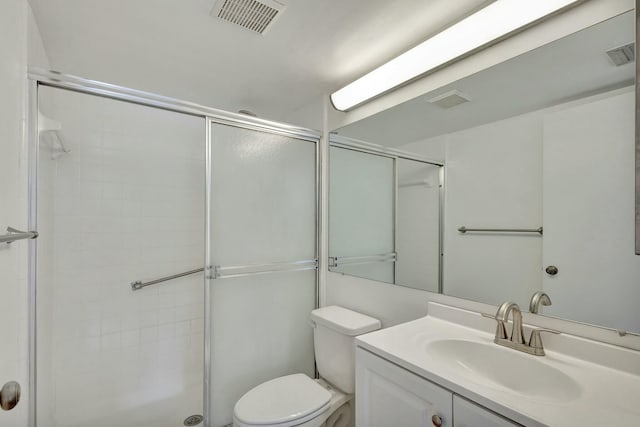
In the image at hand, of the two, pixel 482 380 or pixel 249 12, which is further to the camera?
pixel 249 12

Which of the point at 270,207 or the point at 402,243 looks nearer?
the point at 402,243

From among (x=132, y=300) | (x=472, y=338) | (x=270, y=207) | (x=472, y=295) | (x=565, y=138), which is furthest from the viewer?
(x=132, y=300)

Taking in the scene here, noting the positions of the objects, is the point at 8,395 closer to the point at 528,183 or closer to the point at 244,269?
the point at 244,269

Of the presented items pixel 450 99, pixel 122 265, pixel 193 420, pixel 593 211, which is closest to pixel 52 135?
pixel 122 265

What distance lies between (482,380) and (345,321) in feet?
2.48

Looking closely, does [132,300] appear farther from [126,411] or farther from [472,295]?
[472,295]

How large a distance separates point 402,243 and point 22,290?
1.71 m

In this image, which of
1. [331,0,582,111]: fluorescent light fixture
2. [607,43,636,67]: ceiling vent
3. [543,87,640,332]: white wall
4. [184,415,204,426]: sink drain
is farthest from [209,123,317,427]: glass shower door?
[607,43,636,67]: ceiling vent

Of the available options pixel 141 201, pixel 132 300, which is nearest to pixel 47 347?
pixel 132 300

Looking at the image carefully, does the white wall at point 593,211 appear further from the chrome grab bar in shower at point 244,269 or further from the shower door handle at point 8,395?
the shower door handle at point 8,395

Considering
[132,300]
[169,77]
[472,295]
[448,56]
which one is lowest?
[132,300]

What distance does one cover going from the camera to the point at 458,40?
130cm

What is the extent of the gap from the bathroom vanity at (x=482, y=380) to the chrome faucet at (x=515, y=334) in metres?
0.02

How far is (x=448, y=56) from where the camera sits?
4.43ft
